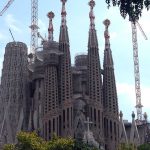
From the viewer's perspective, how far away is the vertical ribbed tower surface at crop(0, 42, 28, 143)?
293ft

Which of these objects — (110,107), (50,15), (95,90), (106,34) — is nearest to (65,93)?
(95,90)

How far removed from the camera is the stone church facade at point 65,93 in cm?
8781

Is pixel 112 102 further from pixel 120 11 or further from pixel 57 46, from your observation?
pixel 120 11

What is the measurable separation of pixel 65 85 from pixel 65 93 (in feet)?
5.20

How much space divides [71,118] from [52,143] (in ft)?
133

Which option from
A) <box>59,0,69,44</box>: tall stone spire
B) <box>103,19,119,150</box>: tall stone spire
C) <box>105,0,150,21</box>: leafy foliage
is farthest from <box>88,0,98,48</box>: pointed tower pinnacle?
<box>105,0,150,21</box>: leafy foliage

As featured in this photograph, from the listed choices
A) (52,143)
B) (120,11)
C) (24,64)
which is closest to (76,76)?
(24,64)

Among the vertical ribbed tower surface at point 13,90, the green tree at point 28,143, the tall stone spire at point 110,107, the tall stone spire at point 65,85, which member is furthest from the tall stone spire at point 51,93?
the green tree at point 28,143

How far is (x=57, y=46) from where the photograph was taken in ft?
311

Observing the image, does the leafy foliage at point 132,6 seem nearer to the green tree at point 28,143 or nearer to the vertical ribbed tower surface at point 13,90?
the green tree at point 28,143

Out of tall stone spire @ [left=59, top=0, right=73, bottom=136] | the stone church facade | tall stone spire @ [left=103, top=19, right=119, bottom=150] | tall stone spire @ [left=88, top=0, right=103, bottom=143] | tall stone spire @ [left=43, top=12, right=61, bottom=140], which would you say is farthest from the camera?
tall stone spire @ [left=103, top=19, right=119, bottom=150]

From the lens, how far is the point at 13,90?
91812mm

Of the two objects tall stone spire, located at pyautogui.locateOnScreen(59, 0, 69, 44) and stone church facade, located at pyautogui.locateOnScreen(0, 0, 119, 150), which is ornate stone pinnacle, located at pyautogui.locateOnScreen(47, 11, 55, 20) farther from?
tall stone spire, located at pyautogui.locateOnScreen(59, 0, 69, 44)

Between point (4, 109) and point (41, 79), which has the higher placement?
point (41, 79)
